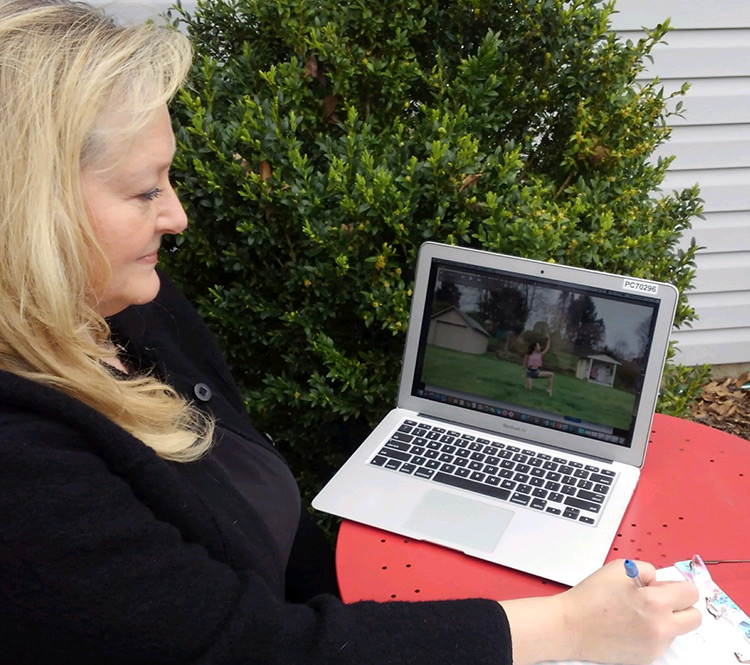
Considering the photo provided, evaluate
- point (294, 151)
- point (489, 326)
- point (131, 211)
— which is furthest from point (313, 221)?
point (131, 211)

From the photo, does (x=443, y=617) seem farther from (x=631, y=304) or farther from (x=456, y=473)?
(x=631, y=304)

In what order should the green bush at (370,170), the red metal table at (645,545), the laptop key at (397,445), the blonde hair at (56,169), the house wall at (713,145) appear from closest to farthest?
the blonde hair at (56,169)
the red metal table at (645,545)
the laptop key at (397,445)
the green bush at (370,170)
the house wall at (713,145)

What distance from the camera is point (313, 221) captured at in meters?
2.02

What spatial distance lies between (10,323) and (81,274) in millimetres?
131

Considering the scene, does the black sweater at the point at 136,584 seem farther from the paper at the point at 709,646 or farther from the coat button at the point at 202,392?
the coat button at the point at 202,392

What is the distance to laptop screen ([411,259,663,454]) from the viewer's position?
1659mm

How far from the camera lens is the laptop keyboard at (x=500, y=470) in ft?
5.25

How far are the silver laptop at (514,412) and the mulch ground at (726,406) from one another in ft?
9.04

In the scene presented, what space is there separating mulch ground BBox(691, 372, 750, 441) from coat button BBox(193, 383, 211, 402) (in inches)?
128

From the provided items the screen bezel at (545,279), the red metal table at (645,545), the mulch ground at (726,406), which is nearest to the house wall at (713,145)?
the mulch ground at (726,406)

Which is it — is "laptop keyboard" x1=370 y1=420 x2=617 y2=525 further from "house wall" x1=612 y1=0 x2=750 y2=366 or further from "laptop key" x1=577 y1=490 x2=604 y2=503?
"house wall" x1=612 y1=0 x2=750 y2=366

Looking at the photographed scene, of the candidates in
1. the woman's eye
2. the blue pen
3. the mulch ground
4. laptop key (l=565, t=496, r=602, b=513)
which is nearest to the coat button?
the woman's eye

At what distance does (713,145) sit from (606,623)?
3517 millimetres

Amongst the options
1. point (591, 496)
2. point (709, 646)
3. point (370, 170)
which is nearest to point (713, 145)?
point (370, 170)
